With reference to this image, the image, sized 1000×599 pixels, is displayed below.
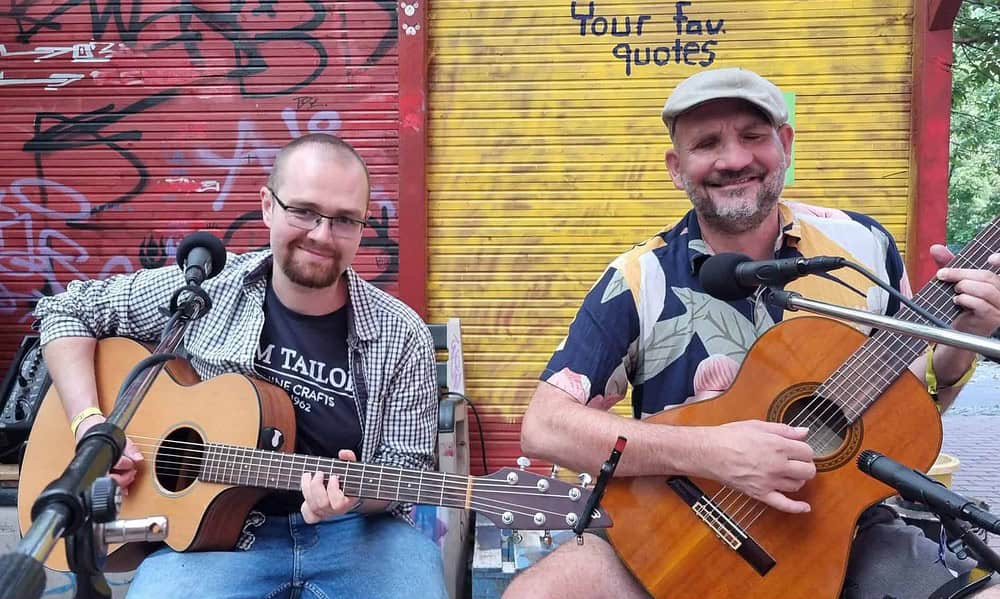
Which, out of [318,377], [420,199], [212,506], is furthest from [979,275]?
[420,199]

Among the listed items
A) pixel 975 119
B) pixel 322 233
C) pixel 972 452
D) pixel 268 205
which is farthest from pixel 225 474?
pixel 975 119

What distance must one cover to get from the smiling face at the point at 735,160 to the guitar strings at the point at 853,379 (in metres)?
0.51

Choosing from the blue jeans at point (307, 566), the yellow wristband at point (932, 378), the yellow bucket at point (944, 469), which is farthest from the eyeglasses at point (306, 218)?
the yellow bucket at point (944, 469)

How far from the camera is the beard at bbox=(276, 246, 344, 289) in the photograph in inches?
100

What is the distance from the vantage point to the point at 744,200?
214 centimetres

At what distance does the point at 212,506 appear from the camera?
2.33 m

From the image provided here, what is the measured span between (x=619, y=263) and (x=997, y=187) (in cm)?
2293

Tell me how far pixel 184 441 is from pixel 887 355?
2.13 meters

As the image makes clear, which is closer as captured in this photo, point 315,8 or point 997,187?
point 315,8

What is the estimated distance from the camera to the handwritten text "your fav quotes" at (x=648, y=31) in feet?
14.2

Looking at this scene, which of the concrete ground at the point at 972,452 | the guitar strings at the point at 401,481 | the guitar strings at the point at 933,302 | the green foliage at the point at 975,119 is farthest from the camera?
the green foliage at the point at 975,119

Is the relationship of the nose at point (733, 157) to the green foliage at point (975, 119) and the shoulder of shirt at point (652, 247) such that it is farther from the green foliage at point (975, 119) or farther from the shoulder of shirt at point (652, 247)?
the green foliage at point (975, 119)

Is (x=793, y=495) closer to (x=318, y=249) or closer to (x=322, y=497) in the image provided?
(x=322, y=497)

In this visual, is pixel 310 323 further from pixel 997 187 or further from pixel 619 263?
pixel 997 187
